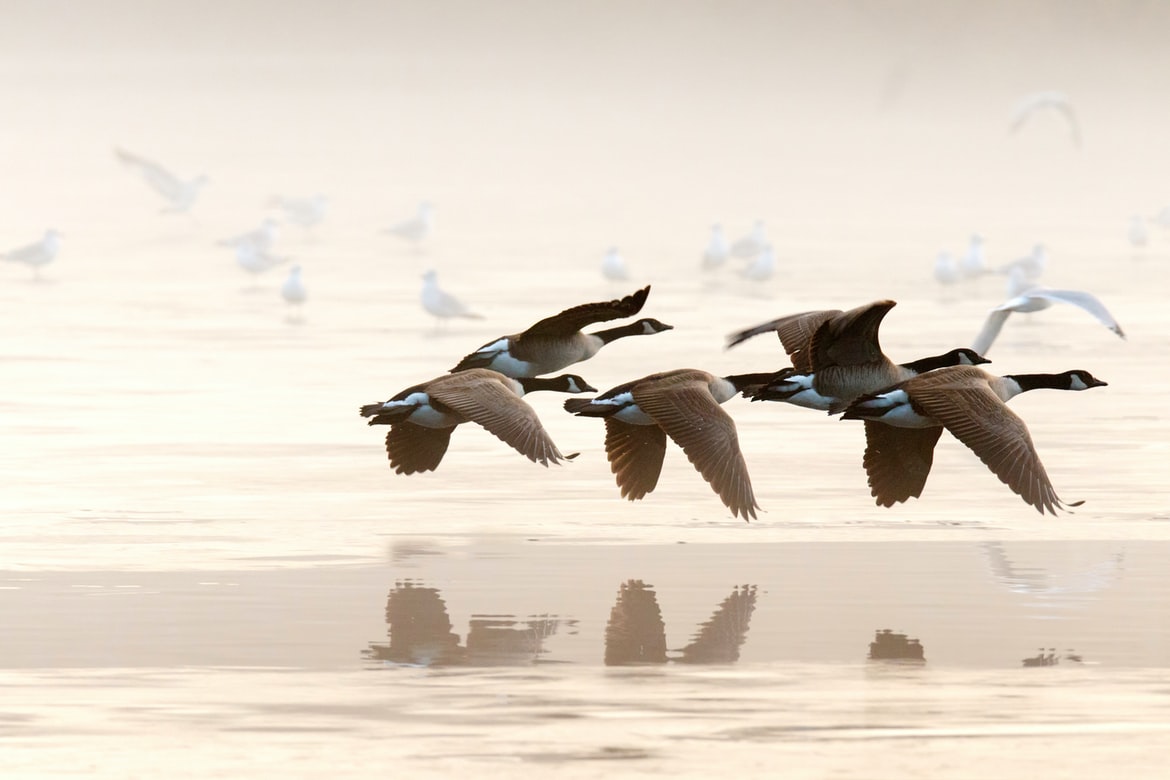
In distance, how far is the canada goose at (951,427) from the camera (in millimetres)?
13477

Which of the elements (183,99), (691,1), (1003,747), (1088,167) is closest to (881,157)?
(1088,167)

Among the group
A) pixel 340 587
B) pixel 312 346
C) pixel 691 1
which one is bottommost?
pixel 340 587

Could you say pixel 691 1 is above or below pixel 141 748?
above

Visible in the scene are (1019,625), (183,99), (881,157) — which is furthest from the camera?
(183,99)

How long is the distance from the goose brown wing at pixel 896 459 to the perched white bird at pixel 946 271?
22595 millimetres

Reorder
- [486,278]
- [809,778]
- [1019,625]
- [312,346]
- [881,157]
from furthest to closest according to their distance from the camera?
[881,157]
[486,278]
[312,346]
[1019,625]
[809,778]

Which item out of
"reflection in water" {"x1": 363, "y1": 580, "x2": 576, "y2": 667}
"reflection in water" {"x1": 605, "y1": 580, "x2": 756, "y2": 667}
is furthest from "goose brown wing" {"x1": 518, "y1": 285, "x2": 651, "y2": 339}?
"reflection in water" {"x1": 363, "y1": 580, "x2": 576, "y2": 667}

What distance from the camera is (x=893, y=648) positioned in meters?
13.1

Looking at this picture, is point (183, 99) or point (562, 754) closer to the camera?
point (562, 754)

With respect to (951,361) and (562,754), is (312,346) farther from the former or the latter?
(562,754)

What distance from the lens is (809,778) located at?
416 inches

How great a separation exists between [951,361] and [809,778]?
504cm

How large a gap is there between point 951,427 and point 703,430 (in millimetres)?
1266

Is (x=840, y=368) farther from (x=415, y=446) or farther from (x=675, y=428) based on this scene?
(x=415, y=446)
